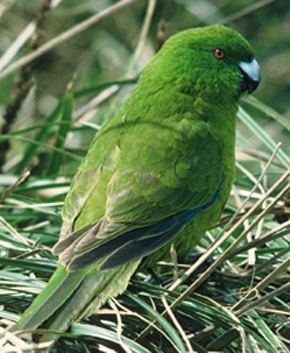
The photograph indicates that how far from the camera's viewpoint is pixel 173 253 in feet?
10.8

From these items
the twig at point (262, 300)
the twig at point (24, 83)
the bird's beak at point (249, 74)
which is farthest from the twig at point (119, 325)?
the twig at point (24, 83)

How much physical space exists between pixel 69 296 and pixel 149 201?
58 cm

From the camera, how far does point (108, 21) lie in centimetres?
741

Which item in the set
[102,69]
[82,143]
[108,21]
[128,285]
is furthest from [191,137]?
[108,21]

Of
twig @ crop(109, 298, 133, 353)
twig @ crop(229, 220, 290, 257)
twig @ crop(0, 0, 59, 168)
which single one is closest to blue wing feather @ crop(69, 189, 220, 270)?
twig @ crop(109, 298, 133, 353)

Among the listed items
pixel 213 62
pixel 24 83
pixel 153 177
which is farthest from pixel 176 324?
pixel 24 83

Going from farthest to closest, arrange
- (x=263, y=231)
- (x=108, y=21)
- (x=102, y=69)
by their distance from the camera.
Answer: (x=108, y=21) → (x=102, y=69) → (x=263, y=231)

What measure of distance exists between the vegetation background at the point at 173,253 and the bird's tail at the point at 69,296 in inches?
2.0

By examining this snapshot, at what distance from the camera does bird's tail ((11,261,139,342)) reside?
308 centimetres

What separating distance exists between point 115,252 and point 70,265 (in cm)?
18

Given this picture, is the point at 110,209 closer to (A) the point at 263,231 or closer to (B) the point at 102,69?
(A) the point at 263,231

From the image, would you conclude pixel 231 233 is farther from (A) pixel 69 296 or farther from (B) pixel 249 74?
(B) pixel 249 74

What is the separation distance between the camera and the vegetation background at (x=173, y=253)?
317cm

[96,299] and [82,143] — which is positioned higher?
[96,299]
